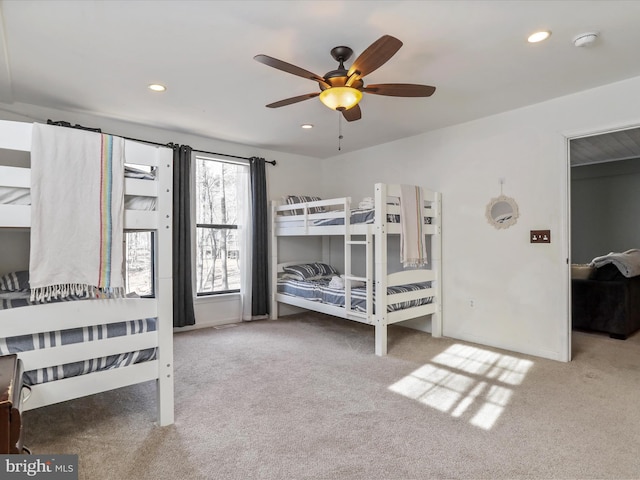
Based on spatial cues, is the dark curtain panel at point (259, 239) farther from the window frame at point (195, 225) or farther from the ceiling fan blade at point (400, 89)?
the ceiling fan blade at point (400, 89)

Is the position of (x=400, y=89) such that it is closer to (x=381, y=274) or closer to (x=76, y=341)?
(x=381, y=274)

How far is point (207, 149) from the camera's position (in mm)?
4434

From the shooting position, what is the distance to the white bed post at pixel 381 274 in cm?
331

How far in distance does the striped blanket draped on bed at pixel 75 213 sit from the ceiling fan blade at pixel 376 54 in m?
1.35

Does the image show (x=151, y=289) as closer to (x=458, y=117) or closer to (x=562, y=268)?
(x=458, y=117)

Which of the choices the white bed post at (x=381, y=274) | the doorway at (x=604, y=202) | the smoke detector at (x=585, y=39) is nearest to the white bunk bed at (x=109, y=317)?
the white bed post at (x=381, y=274)

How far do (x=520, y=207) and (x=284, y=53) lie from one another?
8.21ft

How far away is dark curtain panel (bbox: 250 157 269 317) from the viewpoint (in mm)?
4648

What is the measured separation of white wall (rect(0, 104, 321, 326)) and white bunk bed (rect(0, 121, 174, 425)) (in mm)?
1681

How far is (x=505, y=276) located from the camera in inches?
137

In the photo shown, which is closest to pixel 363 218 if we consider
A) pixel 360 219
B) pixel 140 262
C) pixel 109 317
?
pixel 360 219

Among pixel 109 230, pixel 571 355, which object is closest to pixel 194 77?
pixel 109 230

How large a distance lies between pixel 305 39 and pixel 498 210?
8.04 ft

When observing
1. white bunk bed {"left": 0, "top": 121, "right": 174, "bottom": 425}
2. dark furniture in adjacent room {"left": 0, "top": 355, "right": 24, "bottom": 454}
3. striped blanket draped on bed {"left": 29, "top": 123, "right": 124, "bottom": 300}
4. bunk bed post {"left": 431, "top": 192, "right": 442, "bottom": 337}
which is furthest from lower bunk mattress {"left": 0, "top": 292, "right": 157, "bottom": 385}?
bunk bed post {"left": 431, "top": 192, "right": 442, "bottom": 337}
